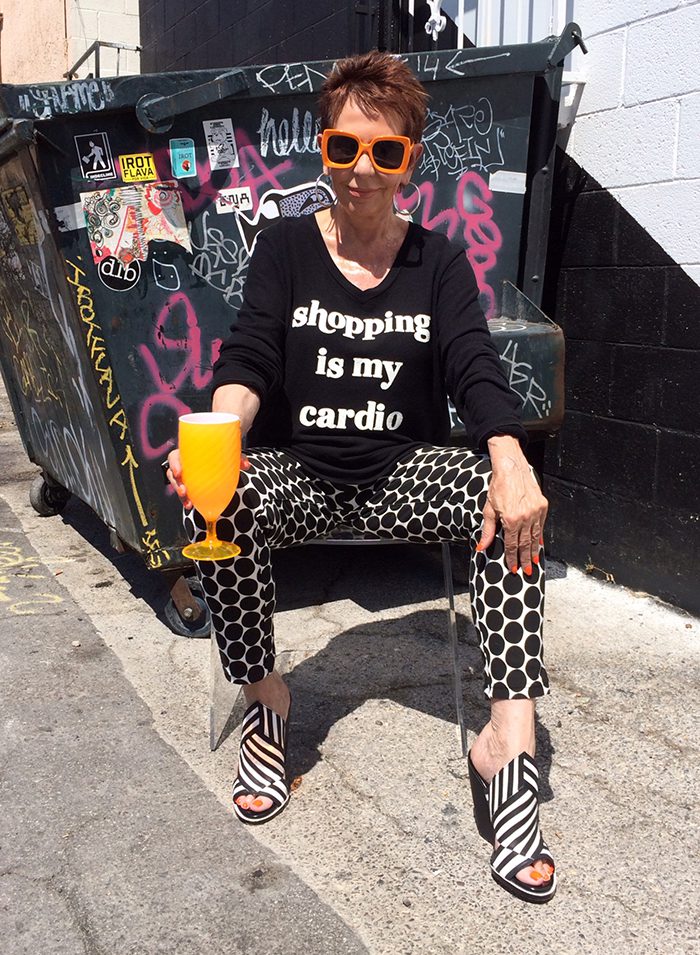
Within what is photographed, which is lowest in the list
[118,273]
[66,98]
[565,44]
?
[118,273]

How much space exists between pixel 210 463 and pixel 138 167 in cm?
127

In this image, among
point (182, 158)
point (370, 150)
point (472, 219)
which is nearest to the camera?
point (370, 150)

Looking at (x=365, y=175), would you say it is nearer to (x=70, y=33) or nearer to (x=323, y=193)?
(x=323, y=193)

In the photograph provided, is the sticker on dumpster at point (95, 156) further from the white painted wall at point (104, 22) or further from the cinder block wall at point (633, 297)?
the white painted wall at point (104, 22)

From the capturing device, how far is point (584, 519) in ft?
11.7

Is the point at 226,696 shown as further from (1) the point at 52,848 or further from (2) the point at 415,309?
(2) the point at 415,309

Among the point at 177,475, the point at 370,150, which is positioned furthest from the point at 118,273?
the point at 177,475

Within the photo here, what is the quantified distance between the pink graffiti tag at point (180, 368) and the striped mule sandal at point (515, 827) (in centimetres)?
145

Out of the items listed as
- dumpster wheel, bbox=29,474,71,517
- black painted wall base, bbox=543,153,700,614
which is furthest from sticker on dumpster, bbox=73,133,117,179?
dumpster wheel, bbox=29,474,71,517

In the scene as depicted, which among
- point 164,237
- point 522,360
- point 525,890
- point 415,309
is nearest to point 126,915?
point 525,890

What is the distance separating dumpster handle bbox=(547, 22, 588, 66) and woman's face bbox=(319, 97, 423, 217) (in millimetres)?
1139

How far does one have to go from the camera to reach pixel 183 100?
2637mm

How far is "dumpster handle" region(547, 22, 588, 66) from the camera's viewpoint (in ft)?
10.1

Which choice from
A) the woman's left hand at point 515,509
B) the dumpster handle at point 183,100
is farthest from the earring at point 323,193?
the woman's left hand at point 515,509
